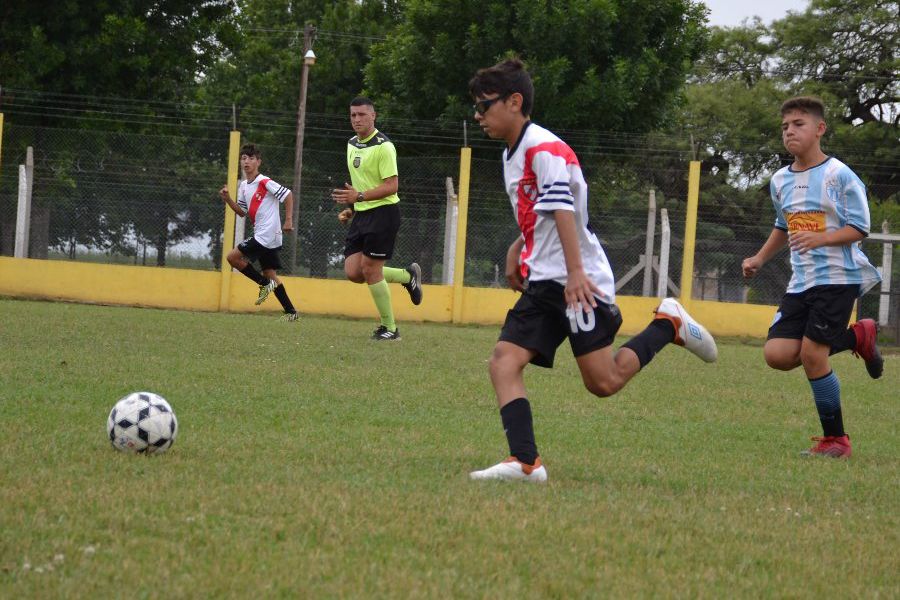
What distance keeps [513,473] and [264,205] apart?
10.3 metres

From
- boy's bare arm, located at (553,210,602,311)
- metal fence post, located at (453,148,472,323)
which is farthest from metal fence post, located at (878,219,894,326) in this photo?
boy's bare arm, located at (553,210,602,311)

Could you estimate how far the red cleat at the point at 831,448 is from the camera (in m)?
6.02

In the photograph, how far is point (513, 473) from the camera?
4.62 metres

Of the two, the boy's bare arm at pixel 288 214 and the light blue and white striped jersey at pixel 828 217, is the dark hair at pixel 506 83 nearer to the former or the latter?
the light blue and white striped jersey at pixel 828 217

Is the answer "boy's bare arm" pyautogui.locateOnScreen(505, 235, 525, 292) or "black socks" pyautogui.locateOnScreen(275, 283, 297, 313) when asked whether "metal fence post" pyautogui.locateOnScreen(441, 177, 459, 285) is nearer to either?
"black socks" pyautogui.locateOnScreen(275, 283, 297, 313)

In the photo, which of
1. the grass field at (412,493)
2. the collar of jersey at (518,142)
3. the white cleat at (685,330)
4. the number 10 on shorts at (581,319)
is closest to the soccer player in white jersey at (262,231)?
the grass field at (412,493)

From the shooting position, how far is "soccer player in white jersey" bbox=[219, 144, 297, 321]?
46.4ft

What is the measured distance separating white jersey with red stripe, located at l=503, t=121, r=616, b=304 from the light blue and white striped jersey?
6.08 feet

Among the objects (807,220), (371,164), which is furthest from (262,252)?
(807,220)

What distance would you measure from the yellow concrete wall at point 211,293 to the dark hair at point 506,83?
515 inches

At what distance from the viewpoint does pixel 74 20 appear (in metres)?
23.1

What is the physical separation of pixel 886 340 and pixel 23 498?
59.6 feet

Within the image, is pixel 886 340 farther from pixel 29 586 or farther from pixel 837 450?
pixel 29 586

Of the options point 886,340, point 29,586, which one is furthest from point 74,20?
point 29,586
